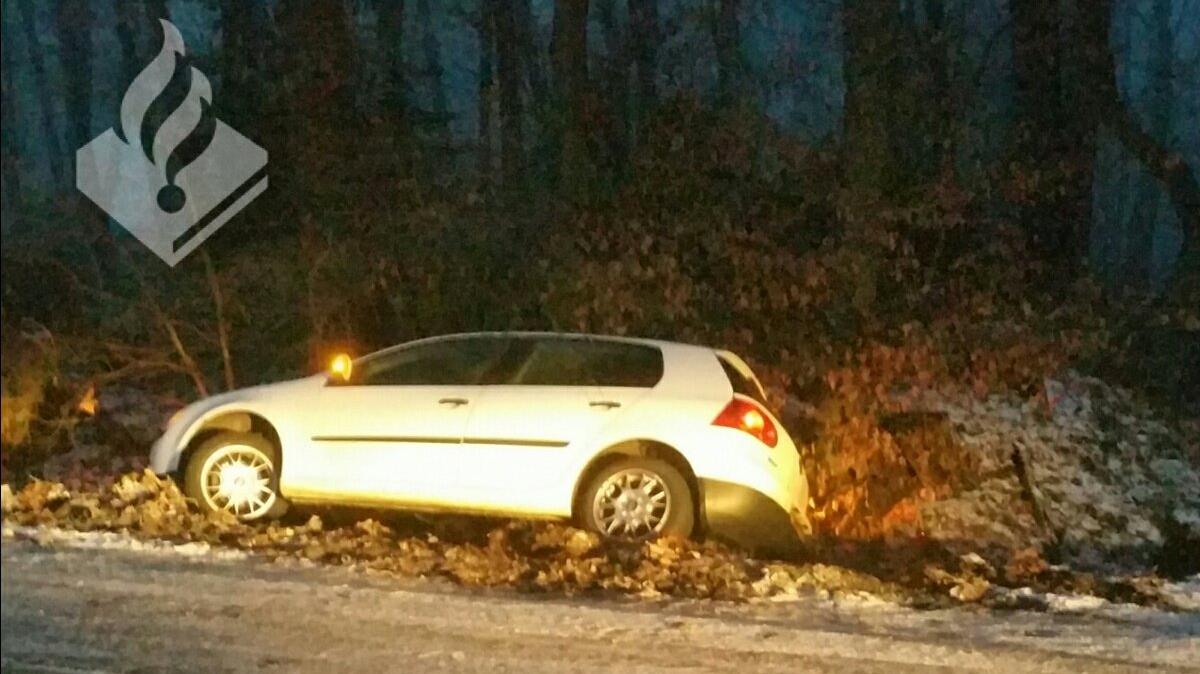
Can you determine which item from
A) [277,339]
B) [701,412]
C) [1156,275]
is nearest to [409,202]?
[277,339]

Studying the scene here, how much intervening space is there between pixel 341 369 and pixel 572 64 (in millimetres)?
3374

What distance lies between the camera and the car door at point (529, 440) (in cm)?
743

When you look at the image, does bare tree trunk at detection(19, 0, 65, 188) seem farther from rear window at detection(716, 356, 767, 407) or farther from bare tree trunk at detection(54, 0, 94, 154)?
rear window at detection(716, 356, 767, 407)

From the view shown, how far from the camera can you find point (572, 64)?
9906 mm

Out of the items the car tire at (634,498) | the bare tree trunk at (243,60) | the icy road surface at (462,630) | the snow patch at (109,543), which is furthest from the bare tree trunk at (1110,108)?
the snow patch at (109,543)

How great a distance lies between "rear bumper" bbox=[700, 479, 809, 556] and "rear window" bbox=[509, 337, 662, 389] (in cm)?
77

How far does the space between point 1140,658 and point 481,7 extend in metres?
6.55

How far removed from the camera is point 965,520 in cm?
896

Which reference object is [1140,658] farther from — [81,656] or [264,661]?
[81,656]

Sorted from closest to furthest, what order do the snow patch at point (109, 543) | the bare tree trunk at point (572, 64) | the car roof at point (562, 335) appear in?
the snow patch at point (109, 543), the car roof at point (562, 335), the bare tree trunk at point (572, 64)

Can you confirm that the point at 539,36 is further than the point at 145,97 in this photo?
Yes

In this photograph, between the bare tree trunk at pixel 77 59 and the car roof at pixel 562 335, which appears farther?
the bare tree trunk at pixel 77 59

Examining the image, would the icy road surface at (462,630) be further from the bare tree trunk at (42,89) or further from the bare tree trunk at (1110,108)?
the bare tree trunk at (1110,108)

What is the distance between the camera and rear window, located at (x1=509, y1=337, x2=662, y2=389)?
7637mm
